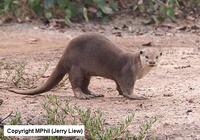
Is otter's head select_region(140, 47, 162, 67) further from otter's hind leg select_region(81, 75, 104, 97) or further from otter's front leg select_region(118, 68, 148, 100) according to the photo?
otter's hind leg select_region(81, 75, 104, 97)

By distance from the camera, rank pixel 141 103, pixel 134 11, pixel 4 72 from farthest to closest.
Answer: pixel 134 11
pixel 4 72
pixel 141 103

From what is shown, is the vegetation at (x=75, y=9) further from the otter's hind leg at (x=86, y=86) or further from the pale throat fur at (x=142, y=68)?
the pale throat fur at (x=142, y=68)

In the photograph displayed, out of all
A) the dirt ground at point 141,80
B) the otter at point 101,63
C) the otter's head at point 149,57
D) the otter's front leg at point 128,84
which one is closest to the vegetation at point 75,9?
the dirt ground at point 141,80

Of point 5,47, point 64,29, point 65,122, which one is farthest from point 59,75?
point 64,29

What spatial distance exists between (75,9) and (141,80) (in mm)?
3041

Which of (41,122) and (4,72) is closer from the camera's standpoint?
(41,122)

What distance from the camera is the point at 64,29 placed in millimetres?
9180

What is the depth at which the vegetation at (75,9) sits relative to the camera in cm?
926

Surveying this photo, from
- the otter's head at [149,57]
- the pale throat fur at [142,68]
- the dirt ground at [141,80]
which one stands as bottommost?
the dirt ground at [141,80]

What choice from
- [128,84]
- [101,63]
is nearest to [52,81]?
[101,63]

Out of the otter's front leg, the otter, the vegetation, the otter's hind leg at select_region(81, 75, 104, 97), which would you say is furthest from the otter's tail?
the vegetation

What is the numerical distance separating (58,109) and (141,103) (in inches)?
28.8

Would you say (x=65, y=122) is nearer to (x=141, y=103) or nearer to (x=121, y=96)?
(x=141, y=103)

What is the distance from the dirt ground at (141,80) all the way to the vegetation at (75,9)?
21 cm
